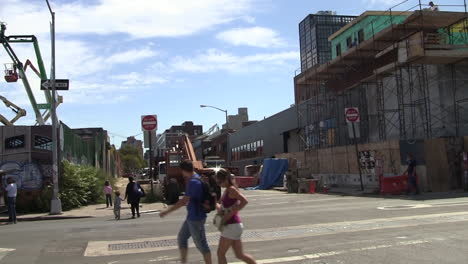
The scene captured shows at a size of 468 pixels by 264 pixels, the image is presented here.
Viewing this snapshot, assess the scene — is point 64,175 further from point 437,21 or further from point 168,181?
point 437,21

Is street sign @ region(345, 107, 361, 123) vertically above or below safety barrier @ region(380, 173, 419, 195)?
above

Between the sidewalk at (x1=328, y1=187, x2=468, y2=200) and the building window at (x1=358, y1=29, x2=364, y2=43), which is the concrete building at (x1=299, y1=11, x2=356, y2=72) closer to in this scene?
the building window at (x1=358, y1=29, x2=364, y2=43)

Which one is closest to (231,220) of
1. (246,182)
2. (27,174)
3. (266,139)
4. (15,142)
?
(27,174)

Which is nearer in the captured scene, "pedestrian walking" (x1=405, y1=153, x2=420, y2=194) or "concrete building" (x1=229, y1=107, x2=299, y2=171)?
"pedestrian walking" (x1=405, y1=153, x2=420, y2=194)

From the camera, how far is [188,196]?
699 centimetres

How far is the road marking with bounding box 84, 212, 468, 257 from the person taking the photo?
1034cm

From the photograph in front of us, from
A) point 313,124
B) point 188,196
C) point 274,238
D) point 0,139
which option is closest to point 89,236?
point 274,238

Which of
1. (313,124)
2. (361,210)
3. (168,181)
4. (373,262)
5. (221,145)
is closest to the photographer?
(373,262)

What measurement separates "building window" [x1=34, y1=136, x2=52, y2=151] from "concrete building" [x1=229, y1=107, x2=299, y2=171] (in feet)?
87.4

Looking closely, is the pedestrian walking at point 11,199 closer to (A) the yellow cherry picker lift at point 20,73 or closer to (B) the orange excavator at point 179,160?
(B) the orange excavator at point 179,160

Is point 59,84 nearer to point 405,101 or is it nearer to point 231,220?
point 231,220

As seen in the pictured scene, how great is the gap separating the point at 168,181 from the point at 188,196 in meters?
19.2

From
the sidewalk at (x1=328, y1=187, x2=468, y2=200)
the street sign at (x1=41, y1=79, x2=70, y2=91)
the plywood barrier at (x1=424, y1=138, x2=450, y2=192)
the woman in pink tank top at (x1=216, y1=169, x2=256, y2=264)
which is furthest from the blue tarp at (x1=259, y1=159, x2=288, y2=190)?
the woman in pink tank top at (x1=216, y1=169, x2=256, y2=264)

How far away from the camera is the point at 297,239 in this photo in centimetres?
1057
